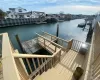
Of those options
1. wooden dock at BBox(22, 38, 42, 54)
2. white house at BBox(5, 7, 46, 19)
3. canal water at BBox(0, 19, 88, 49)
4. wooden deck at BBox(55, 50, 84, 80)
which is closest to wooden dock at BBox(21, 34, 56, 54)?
wooden dock at BBox(22, 38, 42, 54)

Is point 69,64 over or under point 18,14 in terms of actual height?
under

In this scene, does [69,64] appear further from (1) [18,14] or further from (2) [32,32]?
(1) [18,14]

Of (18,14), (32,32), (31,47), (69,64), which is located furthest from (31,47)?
(18,14)

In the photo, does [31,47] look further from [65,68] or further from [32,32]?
[32,32]

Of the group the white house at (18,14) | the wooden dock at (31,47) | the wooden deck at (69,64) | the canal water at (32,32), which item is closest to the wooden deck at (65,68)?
the wooden deck at (69,64)

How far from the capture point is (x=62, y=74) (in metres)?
3.02

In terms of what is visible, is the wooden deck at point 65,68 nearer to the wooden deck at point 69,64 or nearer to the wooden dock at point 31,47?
the wooden deck at point 69,64

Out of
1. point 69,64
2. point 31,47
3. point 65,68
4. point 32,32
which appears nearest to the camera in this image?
point 65,68

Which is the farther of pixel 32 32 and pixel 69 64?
pixel 32 32

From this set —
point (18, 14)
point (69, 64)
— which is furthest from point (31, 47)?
point (18, 14)

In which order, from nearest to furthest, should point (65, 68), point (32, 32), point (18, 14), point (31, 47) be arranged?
point (65, 68)
point (31, 47)
point (32, 32)
point (18, 14)

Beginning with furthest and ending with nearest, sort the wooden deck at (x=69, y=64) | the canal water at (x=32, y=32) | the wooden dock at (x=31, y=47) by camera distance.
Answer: the canal water at (x=32, y=32) → the wooden dock at (x=31, y=47) → the wooden deck at (x=69, y=64)

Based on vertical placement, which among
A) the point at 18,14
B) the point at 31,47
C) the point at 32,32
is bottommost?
the point at 32,32

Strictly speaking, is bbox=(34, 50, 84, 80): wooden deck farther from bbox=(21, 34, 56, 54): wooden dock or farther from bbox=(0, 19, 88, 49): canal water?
bbox=(0, 19, 88, 49): canal water
